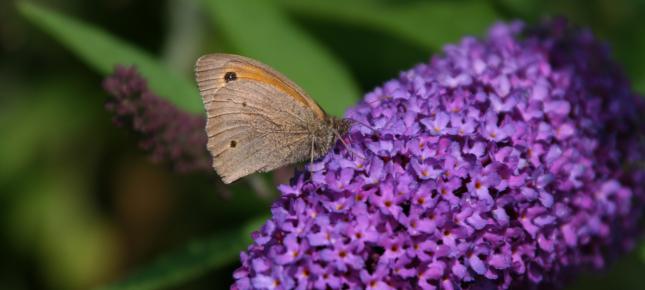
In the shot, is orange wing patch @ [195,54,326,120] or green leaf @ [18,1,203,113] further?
green leaf @ [18,1,203,113]

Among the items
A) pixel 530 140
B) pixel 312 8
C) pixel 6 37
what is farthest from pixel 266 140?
pixel 6 37

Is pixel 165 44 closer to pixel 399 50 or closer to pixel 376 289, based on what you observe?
pixel 399 50

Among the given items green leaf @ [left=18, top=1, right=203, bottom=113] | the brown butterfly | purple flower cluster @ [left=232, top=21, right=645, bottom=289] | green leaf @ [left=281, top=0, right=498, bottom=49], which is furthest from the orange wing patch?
green leaf @ [left=281, top=0, right=498, bottom=49]

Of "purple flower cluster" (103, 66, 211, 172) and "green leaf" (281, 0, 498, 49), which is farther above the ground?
"green leaf" (281, 0, 498, 49)

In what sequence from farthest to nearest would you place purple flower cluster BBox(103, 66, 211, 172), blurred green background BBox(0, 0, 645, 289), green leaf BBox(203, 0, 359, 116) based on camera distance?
blurred green background BBox(0, 0, 645, 289), green leaf BBox(203, 0, 359, 116), purple flower cluster BBox(103, 66, 211, 172)

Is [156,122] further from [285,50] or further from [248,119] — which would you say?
[285,50]

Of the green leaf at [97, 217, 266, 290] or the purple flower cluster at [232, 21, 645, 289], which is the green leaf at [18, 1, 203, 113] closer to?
the green leaf at [97, 217, 266, 290]

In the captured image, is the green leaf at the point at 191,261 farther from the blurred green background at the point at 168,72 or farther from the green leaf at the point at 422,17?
the green leaf at the point at 422,17
